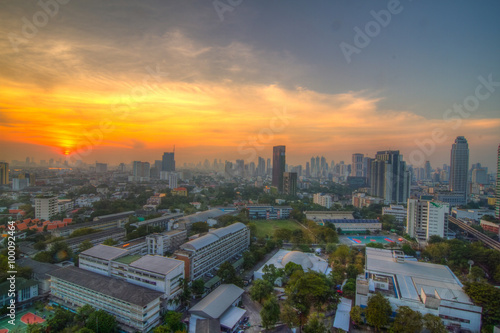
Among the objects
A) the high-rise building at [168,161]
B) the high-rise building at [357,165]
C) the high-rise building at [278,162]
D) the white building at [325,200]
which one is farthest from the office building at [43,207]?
the high-rise building at [357,165]

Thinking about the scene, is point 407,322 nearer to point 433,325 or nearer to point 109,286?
point 433,325

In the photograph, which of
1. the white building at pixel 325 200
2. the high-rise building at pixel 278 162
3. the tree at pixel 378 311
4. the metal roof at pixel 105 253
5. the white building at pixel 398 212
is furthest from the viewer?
the high-rise building at pixel 278 162

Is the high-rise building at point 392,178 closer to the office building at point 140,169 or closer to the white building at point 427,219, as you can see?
the white building at point 427,219

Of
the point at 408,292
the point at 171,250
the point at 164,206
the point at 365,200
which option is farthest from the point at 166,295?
the point at 365,200

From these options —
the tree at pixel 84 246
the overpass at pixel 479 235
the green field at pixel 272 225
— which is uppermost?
the tree at pixel 84 246

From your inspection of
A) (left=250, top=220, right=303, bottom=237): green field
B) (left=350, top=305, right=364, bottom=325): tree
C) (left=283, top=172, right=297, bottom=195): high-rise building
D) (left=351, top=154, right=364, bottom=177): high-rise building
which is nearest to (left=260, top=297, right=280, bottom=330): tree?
(left=350, top=305, right=364, bottom=325): tree

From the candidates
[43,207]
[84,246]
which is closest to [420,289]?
[84,246]
